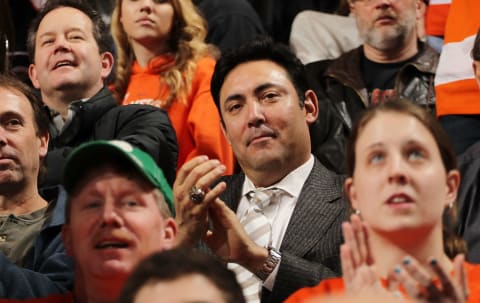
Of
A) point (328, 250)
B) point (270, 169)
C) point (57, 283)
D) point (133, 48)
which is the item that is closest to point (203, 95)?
point (133, 48)

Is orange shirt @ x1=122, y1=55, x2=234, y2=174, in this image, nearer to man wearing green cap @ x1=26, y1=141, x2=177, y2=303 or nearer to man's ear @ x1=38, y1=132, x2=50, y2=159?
man's ear @ x1=38, y1=132, x2=50, y2=159

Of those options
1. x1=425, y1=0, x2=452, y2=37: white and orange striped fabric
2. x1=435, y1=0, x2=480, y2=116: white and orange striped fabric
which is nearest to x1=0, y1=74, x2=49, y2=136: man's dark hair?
x1=435, y1=0, x2=480, y2=116: white and orange striped fabric

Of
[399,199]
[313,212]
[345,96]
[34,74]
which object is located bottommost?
[313,212]

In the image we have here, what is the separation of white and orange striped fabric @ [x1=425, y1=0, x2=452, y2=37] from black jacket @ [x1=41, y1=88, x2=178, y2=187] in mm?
1408

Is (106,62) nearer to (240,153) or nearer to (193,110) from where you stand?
(193,110)

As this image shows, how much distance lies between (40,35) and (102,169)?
1.54m

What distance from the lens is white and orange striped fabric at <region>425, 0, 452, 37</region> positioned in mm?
4816

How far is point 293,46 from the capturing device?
Answer: 496cm

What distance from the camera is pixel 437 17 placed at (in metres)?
4.83

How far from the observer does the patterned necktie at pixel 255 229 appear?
3.30 m

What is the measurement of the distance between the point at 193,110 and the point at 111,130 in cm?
49

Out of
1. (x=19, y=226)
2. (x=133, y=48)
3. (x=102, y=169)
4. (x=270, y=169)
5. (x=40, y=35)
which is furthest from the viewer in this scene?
(x=133, y=48)

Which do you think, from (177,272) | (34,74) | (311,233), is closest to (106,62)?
(34,74)

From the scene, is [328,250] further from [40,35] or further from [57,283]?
[40,35]
